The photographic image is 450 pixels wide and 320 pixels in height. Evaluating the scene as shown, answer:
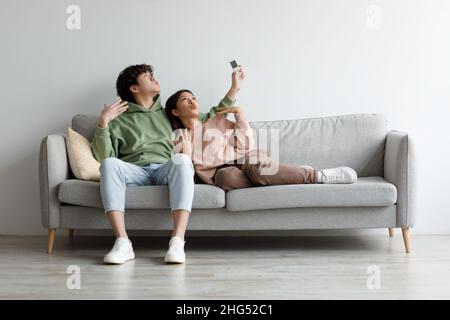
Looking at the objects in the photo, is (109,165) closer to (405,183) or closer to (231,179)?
(231,179)

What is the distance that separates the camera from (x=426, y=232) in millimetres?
4152

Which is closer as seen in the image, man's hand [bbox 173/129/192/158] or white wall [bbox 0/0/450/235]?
man's hand [bbox 173/129/192/158]

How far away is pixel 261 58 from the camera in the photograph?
4.14m

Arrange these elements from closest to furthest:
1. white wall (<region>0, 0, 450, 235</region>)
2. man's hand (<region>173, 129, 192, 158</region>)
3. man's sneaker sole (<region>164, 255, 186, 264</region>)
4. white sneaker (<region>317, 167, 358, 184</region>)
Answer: man's sneaker sole (<region>164, 255, 186, 264</region>) → white sneaker (<region>317, 167, 358, 184</region>) → man's hand (<region>173, 129, 192, 158</region>) → white wall (<region>0, 0, 450, 235</region>)

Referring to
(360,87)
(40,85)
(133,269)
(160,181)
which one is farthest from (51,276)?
(360,87)

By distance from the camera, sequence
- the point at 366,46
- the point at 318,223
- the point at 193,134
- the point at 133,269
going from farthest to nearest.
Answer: the point at 366,46 < the point at 193,134 < the point at 318,223 < the point at 133,269

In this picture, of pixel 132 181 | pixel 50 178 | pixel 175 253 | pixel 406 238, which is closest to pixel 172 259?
pixel 175 253

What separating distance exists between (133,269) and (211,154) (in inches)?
33.3

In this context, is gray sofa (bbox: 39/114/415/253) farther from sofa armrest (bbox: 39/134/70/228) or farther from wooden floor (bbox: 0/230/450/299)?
wooden floor (bbox: 0/230/450/299)

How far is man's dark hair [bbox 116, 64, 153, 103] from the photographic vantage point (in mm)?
3867

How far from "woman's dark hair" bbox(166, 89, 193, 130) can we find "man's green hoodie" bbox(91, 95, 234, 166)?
0.03m

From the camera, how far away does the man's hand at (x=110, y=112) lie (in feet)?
11.9

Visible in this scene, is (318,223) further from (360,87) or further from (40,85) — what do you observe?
(40,85)

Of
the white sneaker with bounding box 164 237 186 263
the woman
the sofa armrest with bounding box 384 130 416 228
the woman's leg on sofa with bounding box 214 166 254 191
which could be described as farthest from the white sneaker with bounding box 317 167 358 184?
the white sneaker with bounding box 164 237 186 263
